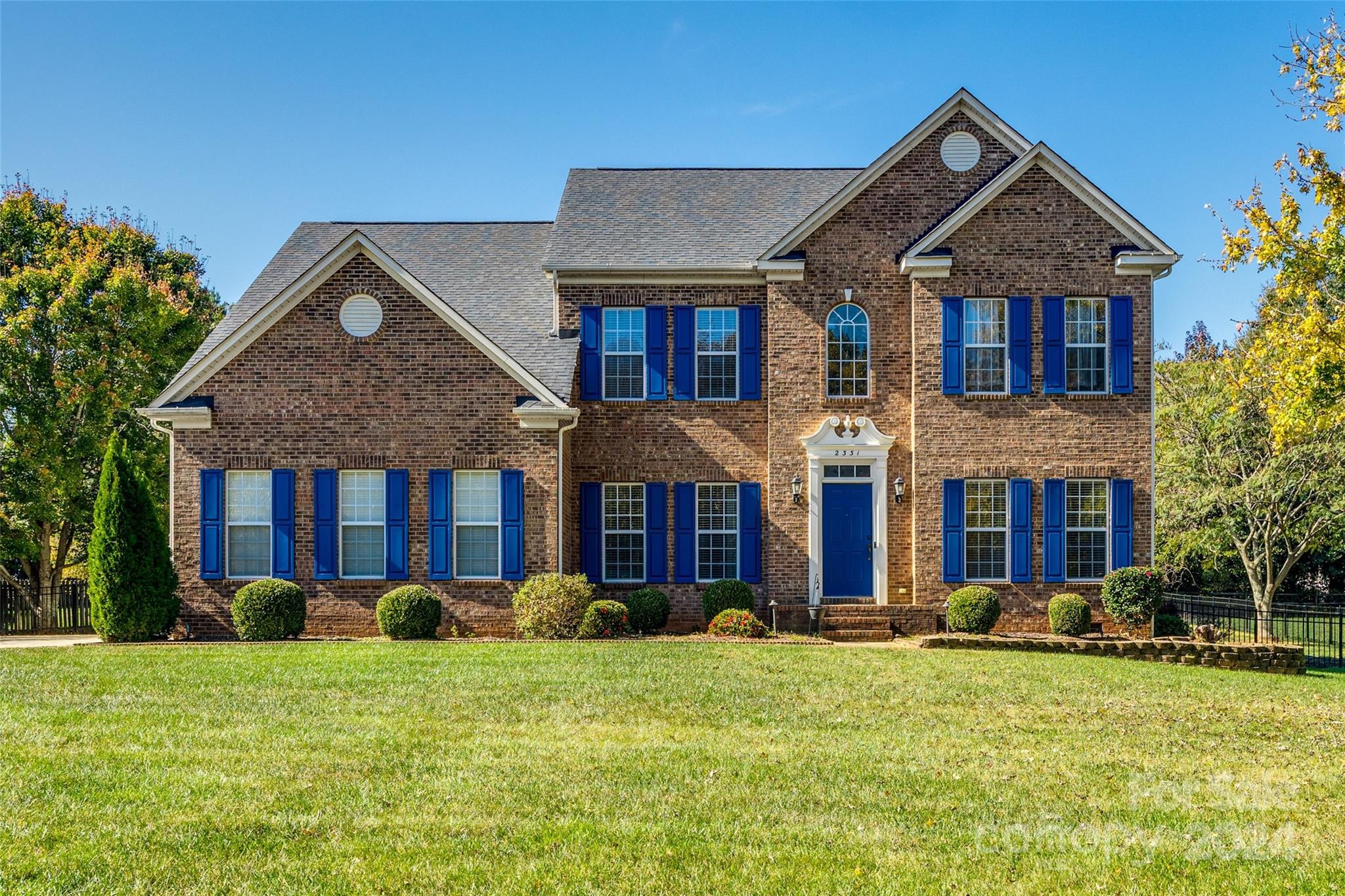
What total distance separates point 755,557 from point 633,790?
13.8m

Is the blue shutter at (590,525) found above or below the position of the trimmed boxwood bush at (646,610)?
above

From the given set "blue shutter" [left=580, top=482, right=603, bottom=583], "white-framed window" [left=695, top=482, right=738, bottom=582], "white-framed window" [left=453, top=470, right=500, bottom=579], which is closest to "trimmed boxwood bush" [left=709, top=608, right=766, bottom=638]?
"white-framed window" [left=695, top=482, right=738, bottom=582]

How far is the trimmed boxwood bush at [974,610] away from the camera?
66.2ft

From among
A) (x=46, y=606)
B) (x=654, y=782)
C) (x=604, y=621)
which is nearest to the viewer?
(x=654, y=782)

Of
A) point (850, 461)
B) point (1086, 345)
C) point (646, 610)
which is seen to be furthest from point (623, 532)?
point (1086, 345)

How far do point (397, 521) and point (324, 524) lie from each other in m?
1.28

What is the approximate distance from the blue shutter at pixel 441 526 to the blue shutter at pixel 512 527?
0.94 m

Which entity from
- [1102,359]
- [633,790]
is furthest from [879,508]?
[633,790]

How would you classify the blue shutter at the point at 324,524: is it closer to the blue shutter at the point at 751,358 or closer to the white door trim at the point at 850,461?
the blue shutter at the point at 751,358

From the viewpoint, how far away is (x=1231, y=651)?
60.3ft

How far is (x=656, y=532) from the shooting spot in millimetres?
21875

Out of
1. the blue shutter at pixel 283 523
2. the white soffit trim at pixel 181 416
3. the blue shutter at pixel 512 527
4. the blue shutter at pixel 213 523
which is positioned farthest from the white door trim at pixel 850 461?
the white soffit trim at pixel 181 416

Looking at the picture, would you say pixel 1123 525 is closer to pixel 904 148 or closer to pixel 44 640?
pixel 904 148

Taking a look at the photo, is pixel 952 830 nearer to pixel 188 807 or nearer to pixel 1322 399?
pixel 188 807
